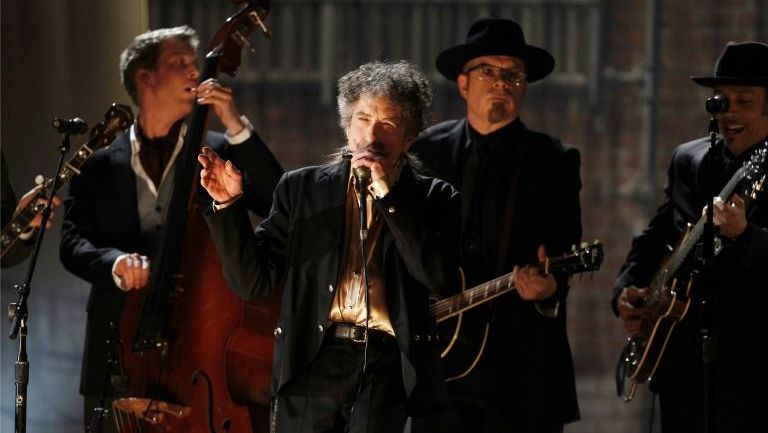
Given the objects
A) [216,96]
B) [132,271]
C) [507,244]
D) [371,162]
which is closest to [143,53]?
[216,96]

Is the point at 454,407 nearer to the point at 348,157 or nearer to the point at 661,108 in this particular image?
the point at 348,157

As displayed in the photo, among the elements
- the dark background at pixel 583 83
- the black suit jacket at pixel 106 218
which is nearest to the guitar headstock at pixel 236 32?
the black suit jacket at pixel 106 218

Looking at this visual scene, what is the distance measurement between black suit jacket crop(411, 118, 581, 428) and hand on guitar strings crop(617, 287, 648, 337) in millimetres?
276

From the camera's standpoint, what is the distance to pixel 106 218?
4.90 meters

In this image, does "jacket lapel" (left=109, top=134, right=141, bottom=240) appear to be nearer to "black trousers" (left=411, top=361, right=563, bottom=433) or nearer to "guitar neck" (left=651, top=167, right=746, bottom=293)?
"black trousers" (left=411, top=361, right=563, bottom=433)

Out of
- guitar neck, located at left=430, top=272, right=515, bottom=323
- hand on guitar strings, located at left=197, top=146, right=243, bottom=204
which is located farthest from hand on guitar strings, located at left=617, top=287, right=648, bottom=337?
hand on guitar strings, located at left=197, top=146, right=243, bottom=204

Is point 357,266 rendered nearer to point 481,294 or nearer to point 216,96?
point 481,294

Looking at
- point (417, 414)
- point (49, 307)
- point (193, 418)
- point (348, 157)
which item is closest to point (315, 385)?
point (417, 414)

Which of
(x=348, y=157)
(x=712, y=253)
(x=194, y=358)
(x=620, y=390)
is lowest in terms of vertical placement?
(x=620, y=390)

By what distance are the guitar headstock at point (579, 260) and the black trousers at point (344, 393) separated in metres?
1.09

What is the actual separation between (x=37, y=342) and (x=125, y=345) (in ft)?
4.63

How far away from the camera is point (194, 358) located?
4316mm

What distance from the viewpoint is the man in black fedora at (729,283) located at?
4.43 metres

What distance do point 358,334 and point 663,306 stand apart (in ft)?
5.11
